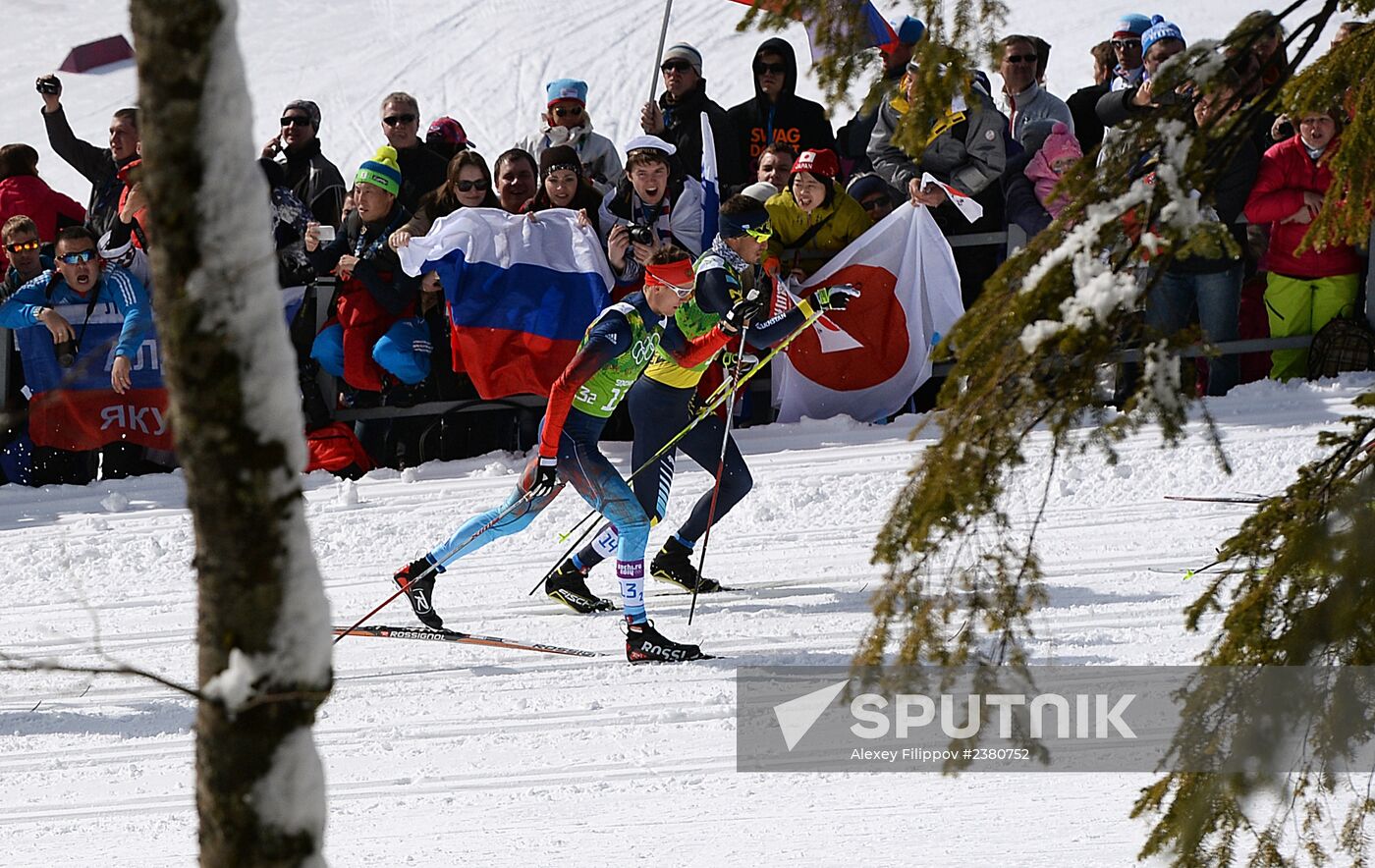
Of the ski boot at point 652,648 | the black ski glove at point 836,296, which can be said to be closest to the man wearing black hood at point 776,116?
the black ski glove at point 836,296

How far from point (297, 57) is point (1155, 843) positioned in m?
21.9

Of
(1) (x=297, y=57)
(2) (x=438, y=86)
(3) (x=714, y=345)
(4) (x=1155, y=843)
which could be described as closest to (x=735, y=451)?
(3) (x=714, y=345)

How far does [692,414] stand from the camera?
28.5ft

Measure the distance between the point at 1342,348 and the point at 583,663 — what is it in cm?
515

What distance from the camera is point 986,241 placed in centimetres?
1021

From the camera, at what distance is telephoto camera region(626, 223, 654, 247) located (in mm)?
9914

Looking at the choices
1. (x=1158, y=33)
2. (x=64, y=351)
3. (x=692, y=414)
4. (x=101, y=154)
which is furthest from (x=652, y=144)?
(x=101, y=154)

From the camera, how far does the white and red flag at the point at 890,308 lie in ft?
33.4

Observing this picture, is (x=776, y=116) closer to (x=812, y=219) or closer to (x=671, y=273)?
(x=812, y=219)

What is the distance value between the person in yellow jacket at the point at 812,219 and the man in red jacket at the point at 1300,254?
2.32m

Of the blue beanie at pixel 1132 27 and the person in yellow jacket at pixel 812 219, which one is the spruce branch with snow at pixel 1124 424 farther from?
the blue beanie at pixel 1132 27

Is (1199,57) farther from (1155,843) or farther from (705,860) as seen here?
(705,860)

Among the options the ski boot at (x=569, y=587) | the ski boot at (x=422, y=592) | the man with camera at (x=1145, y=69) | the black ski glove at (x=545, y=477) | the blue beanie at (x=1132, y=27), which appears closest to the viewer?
the black ski glove at (x=545, y=477)

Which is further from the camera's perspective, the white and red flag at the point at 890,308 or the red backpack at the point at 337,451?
the red backpack at the point at 337,451
